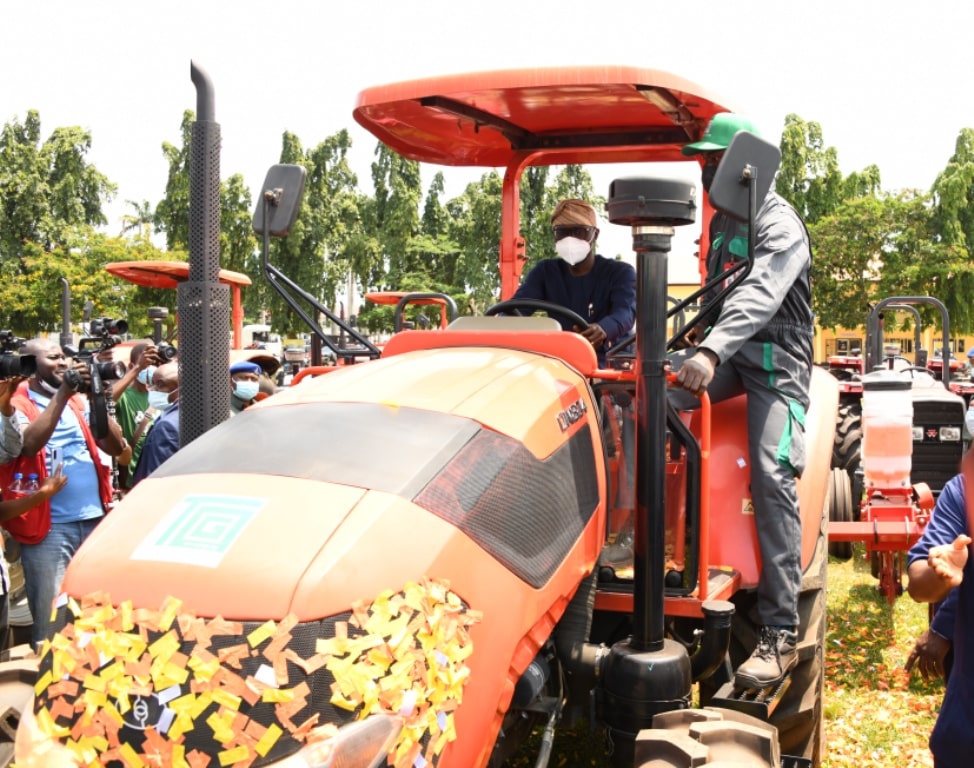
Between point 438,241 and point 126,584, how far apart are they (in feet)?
90.4

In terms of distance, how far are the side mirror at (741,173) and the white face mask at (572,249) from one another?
1.28m

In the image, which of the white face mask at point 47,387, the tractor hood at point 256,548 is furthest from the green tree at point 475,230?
the tractor hood at point 256,548

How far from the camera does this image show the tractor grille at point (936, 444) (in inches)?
380

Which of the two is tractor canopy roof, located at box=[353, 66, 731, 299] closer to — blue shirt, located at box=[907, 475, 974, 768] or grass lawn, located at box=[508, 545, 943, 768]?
blue shirt, located at box=[907, 475, 974, 768]

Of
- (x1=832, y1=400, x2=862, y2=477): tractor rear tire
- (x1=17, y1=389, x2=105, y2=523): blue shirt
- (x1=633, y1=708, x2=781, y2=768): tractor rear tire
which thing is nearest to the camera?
(x1=633, y1=708, x2=781, y2=768): tractor rear tire

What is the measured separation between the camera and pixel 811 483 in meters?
3.97

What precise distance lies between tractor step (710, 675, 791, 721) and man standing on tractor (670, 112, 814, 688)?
41mm

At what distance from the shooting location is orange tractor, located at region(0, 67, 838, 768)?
1.99 metres

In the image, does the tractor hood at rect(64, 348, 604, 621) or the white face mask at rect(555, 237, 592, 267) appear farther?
the white face mask at rect(555, 237, 592, 267)

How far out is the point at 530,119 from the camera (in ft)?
15.0

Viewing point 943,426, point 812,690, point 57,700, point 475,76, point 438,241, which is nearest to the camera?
point 57,700

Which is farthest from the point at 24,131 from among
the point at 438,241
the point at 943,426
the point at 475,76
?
the point at 475,76

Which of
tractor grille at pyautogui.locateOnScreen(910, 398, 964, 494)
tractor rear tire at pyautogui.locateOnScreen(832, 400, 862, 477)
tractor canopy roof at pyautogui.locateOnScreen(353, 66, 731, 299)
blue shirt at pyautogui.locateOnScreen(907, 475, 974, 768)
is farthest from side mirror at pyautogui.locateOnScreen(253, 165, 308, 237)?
tractor grille at pyautogui.locateOnScreen(910, 398, 964, 494)

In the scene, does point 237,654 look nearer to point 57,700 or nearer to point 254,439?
point 57,700
